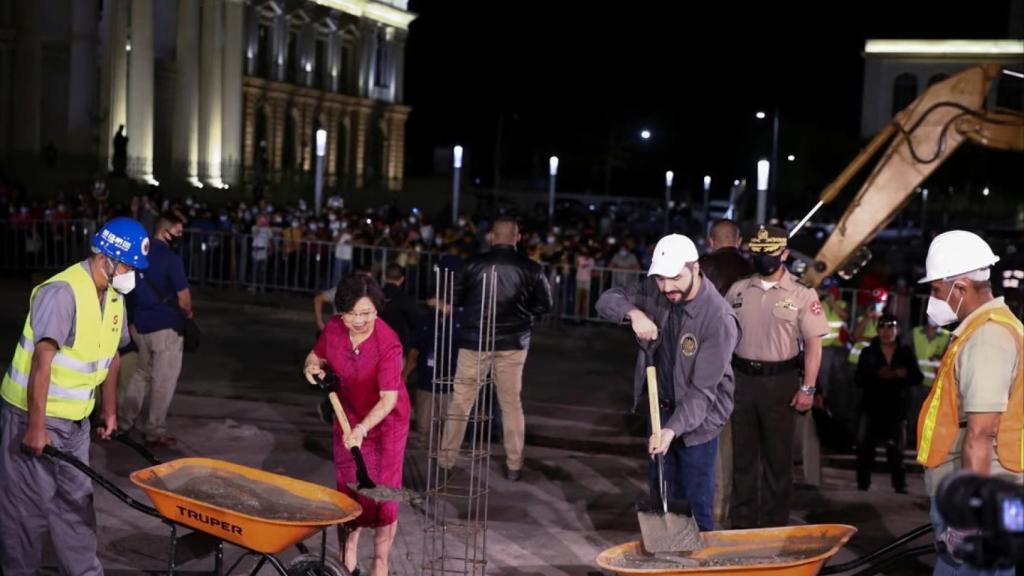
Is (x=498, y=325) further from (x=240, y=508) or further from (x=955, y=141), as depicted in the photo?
(x=955, y=141)

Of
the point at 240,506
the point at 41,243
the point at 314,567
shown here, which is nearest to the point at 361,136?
the point at 41,243

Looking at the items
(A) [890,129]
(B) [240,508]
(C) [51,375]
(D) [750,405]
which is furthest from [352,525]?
(A) [890,129]

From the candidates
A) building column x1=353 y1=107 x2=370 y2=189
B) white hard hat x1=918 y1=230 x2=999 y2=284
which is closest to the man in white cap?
white hard hat x1=918 y1=230 x2=999 y2=284

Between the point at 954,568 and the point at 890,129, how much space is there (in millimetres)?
8529

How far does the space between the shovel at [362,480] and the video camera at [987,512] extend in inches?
124

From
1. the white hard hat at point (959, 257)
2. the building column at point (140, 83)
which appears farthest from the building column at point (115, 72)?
the white hard hat at point (959, 257)

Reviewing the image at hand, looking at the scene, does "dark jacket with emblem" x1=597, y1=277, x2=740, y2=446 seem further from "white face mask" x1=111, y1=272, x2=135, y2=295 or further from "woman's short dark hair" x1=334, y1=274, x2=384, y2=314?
"white face mask" x1=111, y1=272, x2=135, y2=295

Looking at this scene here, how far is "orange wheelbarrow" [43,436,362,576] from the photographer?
6.30 meters

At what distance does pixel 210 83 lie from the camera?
55.8m

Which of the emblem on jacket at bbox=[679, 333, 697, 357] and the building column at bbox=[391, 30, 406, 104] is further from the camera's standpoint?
the building column at bbox=[391, 30, 406, 104]

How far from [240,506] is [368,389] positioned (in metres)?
0.91

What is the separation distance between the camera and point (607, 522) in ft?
32.2

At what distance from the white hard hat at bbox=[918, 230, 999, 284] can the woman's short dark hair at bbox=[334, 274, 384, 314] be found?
2.91 meters

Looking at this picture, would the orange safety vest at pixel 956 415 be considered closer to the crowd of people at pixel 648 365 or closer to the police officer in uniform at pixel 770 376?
the crowd of people at pixel 648 365
